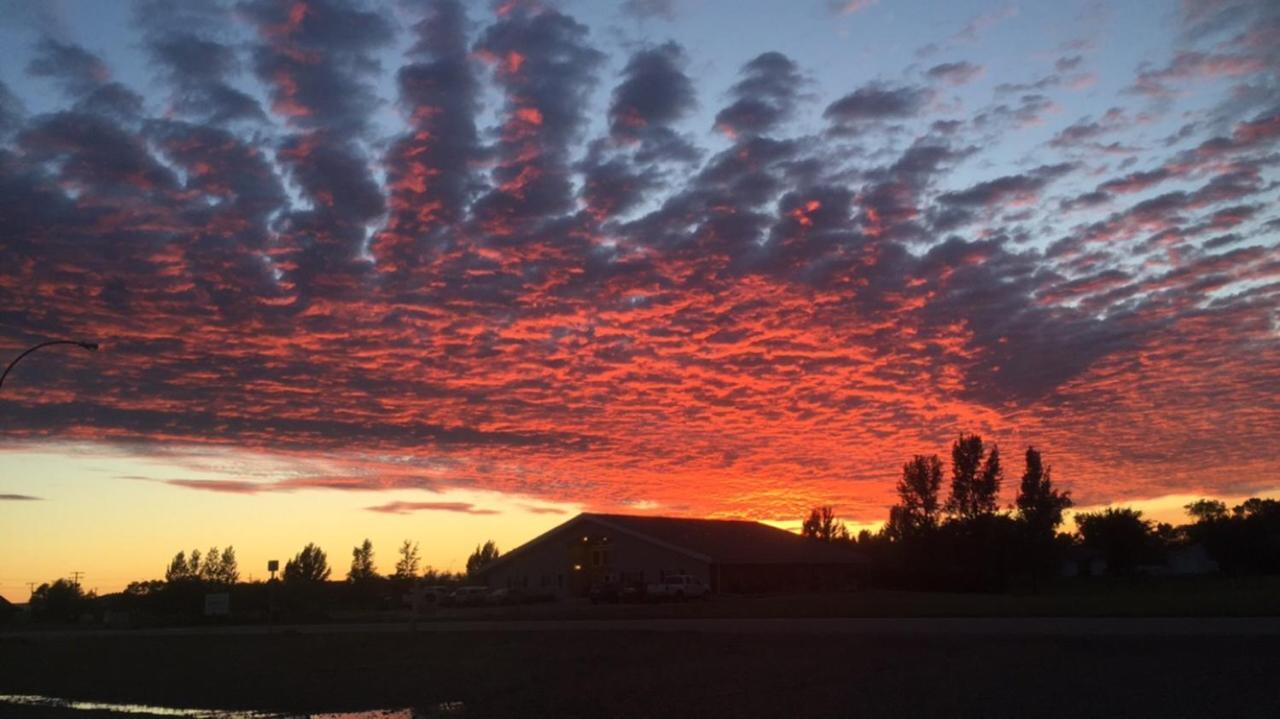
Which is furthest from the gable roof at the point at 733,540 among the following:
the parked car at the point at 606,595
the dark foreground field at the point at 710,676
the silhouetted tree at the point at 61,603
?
the silhouetted tree at the point at 61,603

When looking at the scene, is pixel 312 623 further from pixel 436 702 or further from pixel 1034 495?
pixel 1034 495

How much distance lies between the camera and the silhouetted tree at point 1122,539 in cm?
9012

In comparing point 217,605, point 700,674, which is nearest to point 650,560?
point 217,605

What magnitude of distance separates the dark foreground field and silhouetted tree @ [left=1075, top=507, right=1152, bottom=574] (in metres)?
70.1

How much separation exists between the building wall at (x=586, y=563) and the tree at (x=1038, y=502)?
3365 cm

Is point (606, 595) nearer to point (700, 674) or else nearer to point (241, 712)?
point (700, 674)

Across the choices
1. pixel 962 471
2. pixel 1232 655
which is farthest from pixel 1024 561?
pixel 1232 655

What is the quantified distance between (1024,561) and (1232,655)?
6304 cm

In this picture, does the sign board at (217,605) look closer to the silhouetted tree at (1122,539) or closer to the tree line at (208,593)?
the tree line at (208,593)

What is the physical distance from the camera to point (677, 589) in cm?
6234

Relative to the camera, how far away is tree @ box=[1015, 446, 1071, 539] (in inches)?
3387

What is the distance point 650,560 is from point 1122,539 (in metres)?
45.6

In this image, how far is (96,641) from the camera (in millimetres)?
44469

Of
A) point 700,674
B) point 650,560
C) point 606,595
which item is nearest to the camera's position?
point 700,674
